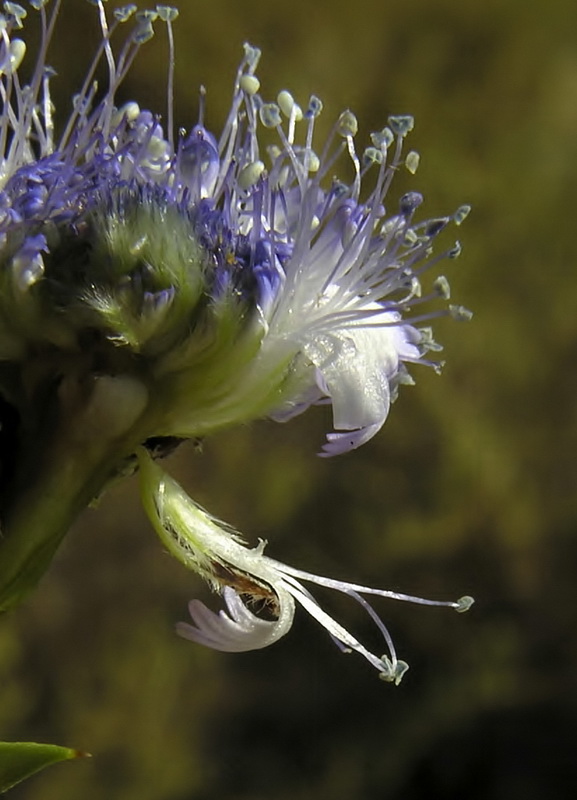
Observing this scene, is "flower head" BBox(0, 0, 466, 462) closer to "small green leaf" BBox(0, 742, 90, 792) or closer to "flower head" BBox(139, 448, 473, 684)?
"flower head" BBox(139, 448, 473, 684)

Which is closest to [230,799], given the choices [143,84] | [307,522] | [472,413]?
[307,522]

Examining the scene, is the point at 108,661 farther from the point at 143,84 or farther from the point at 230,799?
the point at 143,84

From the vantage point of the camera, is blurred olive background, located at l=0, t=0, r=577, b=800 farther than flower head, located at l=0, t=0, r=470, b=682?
Yes

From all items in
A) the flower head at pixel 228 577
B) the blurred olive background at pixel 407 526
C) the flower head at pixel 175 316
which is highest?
the flower head at pixel 175 316

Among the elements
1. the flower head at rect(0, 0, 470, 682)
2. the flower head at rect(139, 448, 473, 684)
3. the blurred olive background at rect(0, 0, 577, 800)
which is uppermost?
the flower head at rect(0, 0, 470, 682)

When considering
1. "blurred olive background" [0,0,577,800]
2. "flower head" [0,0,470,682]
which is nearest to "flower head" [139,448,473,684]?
"flower head" [0,0,470,682]

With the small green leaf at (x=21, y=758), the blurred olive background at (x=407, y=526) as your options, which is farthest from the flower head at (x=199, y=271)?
the blurred olive background at (x=407, y=526)

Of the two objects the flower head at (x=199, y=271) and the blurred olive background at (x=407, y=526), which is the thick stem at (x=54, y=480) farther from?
the blurred olive background at (x=407, y=526)

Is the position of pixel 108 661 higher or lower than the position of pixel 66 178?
lower
